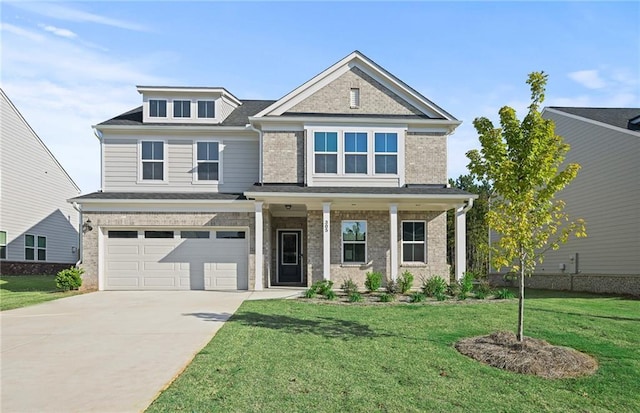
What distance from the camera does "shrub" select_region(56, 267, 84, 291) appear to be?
56.1 feet

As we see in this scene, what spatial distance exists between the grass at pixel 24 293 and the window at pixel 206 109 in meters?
7.92

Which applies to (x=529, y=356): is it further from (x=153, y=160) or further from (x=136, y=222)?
(x=153, y=160)

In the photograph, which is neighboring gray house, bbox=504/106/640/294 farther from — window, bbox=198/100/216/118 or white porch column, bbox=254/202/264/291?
window, bbox=198/100/216/118

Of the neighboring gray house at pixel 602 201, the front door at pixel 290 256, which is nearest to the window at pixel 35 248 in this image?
the front door at pixel 290 256

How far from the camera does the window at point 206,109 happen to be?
19469 millimetres

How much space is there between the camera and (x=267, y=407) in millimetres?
5633

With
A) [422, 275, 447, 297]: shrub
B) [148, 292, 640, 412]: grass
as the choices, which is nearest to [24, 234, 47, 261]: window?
[148, 292, 640, 412]: grass

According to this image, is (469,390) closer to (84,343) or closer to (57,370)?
(57,370)

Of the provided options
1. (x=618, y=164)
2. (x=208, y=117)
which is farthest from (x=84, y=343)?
(x=618, y=164)

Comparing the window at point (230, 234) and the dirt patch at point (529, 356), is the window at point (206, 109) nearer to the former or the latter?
the window at point (230, 234)

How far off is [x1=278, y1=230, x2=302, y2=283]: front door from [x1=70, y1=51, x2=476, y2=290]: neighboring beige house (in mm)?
2141

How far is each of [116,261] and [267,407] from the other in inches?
553

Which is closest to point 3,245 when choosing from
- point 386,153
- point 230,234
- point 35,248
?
point 35,248

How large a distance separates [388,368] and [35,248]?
2543cm
